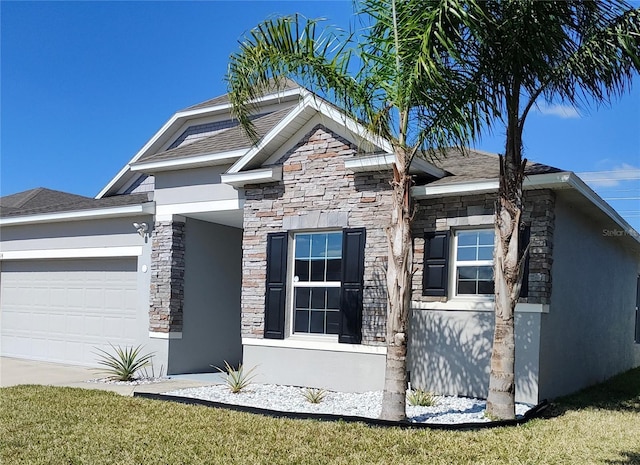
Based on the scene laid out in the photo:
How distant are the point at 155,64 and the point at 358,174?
8.79 metres

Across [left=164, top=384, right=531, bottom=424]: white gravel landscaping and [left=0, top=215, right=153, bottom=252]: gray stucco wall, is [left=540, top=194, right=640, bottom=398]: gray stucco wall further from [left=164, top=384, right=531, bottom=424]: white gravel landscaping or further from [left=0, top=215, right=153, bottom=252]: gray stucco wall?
[left=0, top=215, right=153, bottom=252]: gray stucco wall

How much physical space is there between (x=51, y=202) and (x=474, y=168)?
52.3ft

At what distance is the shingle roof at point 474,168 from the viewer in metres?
9.53

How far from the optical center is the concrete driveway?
10.5 meters

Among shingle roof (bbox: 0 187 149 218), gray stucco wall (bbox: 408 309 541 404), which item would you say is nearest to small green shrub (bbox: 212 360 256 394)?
gray stucco wall (bbox: 408 309 541 404)

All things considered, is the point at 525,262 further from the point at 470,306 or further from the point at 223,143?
the point at 223,143

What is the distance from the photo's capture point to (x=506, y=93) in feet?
26.5

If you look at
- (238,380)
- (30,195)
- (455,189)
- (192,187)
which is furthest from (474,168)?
(30,195)

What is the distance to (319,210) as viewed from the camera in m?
10.9

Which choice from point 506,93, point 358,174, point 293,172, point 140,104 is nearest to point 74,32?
point 140,104

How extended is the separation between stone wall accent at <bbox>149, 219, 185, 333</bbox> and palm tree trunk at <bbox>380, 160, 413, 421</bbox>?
6368mm

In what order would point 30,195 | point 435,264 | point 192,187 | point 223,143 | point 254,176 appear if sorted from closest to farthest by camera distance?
point 435,264, point 254,176, point 192,187, point 223,143, point 30,195

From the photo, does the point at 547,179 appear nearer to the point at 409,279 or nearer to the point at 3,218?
the point at 409,279

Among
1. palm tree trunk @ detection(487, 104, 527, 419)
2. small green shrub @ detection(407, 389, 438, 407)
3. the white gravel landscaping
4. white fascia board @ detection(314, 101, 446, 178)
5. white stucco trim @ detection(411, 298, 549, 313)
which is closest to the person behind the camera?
palm tree trunk @ detection(487, 104, 527, 419)
